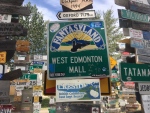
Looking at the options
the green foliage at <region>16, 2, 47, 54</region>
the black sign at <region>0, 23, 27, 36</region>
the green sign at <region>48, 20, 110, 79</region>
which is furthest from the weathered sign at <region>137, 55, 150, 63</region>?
the green foliage at <region>16, 2, 47, 54</region>

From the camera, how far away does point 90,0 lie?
12.3 ft

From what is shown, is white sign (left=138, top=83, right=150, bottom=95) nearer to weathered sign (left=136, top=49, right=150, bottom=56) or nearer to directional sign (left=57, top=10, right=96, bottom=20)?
weathered sign (left=136, top=49, right=150, bottom=56)

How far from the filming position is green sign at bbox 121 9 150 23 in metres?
4.22

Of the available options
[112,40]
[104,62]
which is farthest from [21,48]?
[112,40]

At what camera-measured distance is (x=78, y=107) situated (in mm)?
3037

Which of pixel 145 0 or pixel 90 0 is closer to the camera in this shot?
pixel 90 0

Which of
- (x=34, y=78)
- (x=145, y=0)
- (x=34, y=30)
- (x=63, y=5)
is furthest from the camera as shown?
(x=34, y=30)

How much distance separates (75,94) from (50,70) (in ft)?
1.81

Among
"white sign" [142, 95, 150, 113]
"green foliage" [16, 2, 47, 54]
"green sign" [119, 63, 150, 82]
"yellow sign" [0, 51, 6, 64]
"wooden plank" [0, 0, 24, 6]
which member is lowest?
"white sign" [142, 95, 150, 113]

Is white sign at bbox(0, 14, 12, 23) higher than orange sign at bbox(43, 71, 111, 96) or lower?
higher

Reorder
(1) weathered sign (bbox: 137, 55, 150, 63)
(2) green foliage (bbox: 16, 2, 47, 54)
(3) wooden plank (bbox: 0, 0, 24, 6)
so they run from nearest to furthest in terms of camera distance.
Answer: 1. (1) weathered sign (bbox: 137, 55, 150, 63)
2. (3) wooden plank (bbox: 0, 0, 24, 6)
3. (2) green foliage (bbox: 16, 2, 47, 54)

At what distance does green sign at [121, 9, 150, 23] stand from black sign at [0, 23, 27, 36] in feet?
7.83

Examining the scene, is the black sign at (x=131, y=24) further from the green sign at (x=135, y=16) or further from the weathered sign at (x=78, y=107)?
the weathered sign at (x=78, y=107)

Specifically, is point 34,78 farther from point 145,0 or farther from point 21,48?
point 145,0
